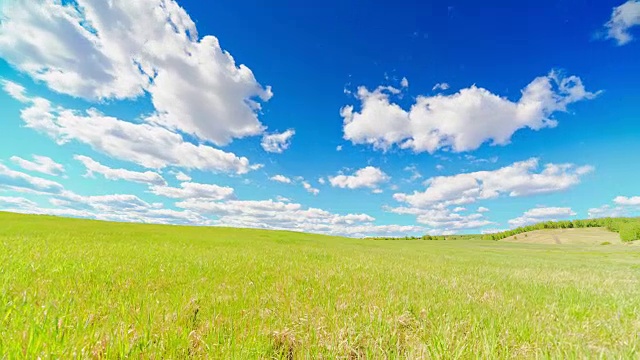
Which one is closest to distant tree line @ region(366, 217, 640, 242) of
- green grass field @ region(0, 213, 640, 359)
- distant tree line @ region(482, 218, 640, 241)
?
distant tree line @ region(482, 218, 640, 241)

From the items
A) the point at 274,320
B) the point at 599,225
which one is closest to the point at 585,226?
the point at 599,225

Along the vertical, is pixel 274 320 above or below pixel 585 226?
below

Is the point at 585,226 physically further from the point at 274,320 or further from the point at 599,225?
the point at 274,320

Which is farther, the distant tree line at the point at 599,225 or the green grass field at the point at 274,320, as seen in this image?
the distant tree line at the point at 599,225

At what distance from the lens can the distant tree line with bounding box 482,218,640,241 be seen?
99.1 metres

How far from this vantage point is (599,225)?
14100 cm

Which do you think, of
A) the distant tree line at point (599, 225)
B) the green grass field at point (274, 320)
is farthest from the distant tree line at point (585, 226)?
the green grass field at point (274, 320)

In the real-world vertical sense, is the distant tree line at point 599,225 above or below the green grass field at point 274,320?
above

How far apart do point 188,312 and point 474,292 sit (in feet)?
19.2

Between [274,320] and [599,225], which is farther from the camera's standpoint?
[599,225]

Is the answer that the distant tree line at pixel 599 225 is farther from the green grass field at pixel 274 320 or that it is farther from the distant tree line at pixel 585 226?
the green grass field at pixel 274 320

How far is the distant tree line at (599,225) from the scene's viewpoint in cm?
9910

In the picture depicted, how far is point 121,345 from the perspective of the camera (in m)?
2.42

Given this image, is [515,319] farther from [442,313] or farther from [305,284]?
[305,284]
